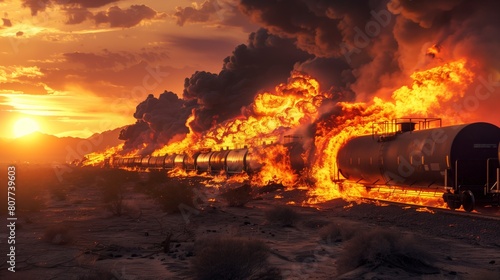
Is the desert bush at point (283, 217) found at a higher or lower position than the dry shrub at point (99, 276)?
higher

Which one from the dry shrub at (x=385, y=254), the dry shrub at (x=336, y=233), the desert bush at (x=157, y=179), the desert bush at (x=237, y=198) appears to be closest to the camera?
the dry shrub at (x=385, y=254)

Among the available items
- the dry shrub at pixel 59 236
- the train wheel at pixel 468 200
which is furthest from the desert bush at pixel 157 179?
the dry shrub at pixel 59 236

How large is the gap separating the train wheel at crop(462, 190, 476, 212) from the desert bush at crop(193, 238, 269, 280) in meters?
13.1

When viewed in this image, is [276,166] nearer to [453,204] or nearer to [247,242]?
[453,204]

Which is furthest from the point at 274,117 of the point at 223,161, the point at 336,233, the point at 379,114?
the point at 336,233

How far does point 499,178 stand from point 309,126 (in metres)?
17.1

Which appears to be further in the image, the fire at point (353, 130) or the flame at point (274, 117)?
the flame at point (274, 117)

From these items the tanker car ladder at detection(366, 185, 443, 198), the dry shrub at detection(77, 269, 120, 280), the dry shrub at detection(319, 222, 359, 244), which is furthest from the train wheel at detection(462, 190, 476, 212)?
the dry shrub at detection(77, 269, 120, 280)

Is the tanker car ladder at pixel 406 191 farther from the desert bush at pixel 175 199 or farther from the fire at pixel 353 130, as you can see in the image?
the desert bush at pixel 175 199

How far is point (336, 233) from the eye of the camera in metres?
16.6

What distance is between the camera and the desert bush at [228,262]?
10.5 m

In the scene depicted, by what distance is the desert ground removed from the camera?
11039mm

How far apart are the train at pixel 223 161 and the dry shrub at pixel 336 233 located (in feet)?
59.7

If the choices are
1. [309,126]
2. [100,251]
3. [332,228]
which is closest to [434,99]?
[309,126]
